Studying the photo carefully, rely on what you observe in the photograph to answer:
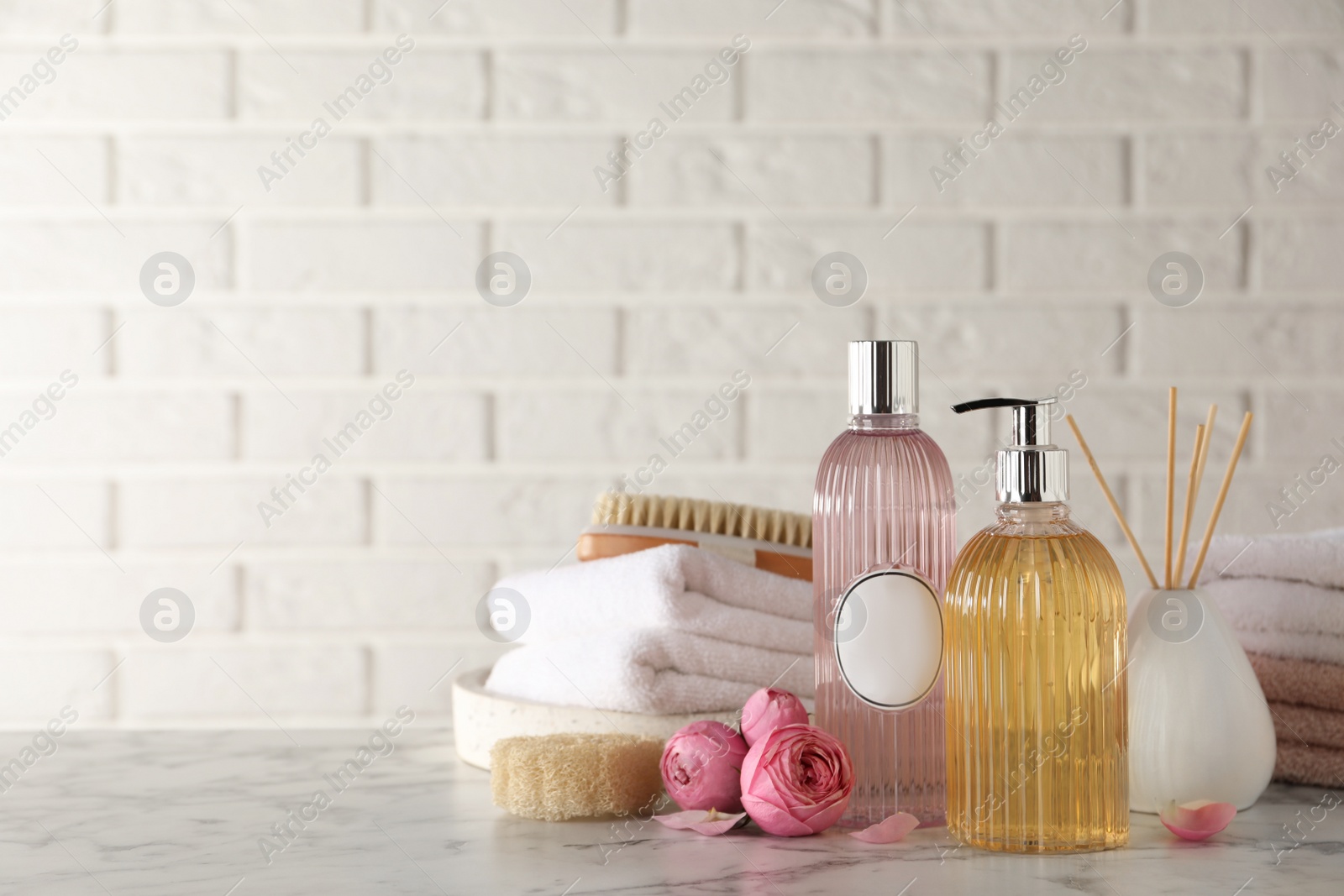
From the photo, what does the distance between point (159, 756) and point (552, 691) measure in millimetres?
315

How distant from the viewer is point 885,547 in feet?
2.04

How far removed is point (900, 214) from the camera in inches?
46.1

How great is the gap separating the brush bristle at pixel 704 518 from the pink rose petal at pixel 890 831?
0.24 meters

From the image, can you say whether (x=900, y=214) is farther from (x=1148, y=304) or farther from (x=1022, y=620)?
(x=1022, y=620)

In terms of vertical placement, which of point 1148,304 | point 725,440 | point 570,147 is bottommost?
point 725,440

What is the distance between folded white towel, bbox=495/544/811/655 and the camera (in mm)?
728

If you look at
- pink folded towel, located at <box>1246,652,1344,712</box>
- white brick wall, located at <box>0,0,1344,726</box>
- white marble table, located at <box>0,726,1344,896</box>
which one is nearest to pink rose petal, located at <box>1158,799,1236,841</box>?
white marble table, located at <box>0,726,1344,896</box>

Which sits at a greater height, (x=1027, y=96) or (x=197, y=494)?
(x=1027, y=96)

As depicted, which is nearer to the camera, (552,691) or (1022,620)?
(1022,620)

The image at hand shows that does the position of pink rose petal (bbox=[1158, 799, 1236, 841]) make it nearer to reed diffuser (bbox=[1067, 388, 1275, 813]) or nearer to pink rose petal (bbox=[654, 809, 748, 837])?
reed diffuser (bbox=[1067, 388, 1275, 813])

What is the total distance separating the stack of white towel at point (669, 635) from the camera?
72 cm

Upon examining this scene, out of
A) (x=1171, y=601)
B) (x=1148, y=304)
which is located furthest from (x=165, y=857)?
(x=1148, y=304)

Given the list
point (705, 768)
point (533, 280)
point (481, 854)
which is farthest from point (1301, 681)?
point (533, 280)

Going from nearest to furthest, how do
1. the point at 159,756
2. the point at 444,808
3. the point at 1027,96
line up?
the point at 444,808 < the point at 159,756 < the point at 1027,96
